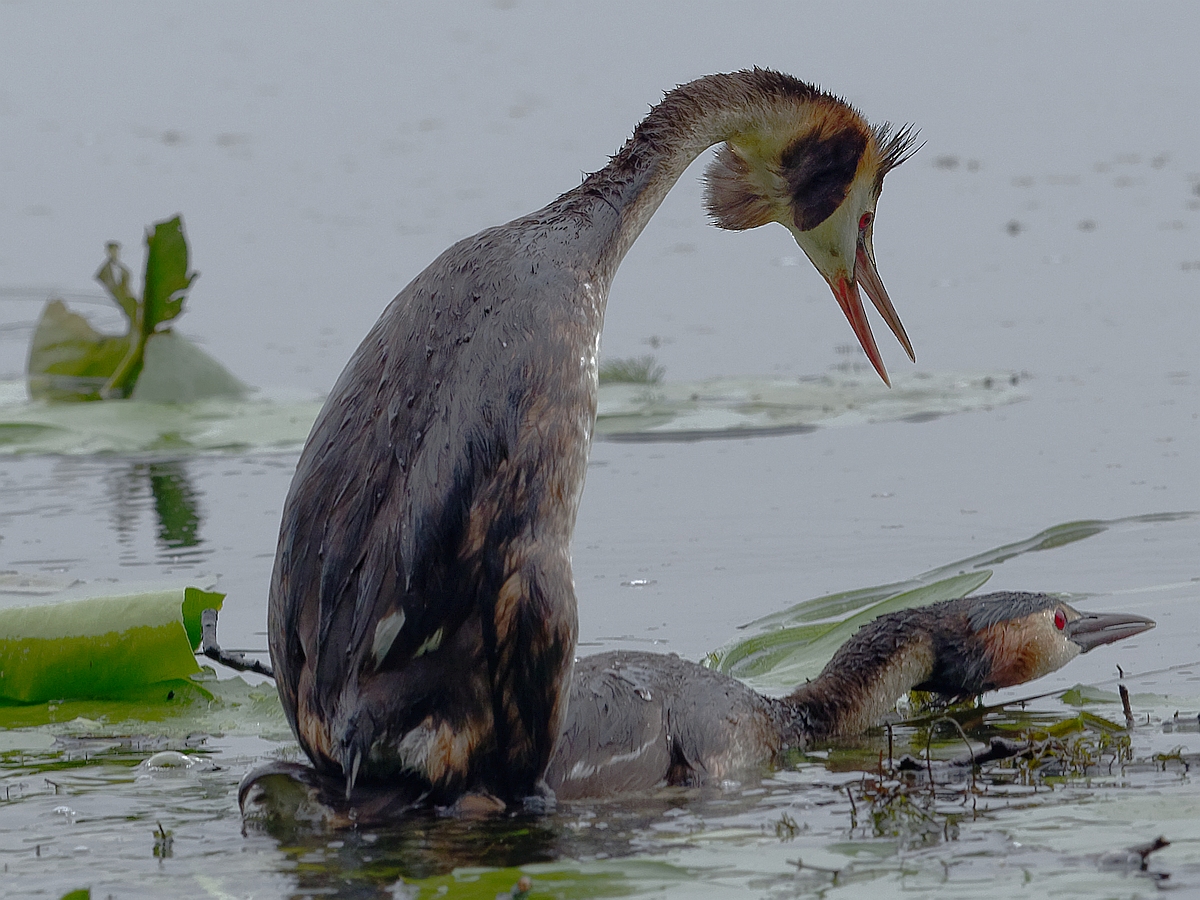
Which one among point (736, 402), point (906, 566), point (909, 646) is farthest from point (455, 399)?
point (736, 402)

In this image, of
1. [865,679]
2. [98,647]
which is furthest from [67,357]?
[865,679]

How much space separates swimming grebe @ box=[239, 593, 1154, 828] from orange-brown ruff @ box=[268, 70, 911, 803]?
0.41ft

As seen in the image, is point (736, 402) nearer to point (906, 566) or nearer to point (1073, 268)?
point (906, 566)

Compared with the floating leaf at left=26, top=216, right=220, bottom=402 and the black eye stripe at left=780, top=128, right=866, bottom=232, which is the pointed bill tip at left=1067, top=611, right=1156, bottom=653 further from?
the floating leaf at left=26, top=216, right=220, bottom=402

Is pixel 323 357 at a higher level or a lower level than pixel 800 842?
higher

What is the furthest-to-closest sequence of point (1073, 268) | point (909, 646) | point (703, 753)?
point (1073, 268), point (909, 646), point (703, 753)

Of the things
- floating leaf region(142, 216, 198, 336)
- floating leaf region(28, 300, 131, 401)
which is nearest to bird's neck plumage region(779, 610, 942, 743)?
floating leaf region(142, 216, 198, 336)

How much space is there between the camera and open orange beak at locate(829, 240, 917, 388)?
548 cm

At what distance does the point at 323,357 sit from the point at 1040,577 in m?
4.91

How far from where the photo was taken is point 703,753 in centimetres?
466

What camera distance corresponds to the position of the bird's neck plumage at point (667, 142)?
4.54 m

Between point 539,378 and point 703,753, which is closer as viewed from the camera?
point 539,378

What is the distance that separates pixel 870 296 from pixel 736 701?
1347 mm

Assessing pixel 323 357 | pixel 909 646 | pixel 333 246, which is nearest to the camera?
pixel 909 646
